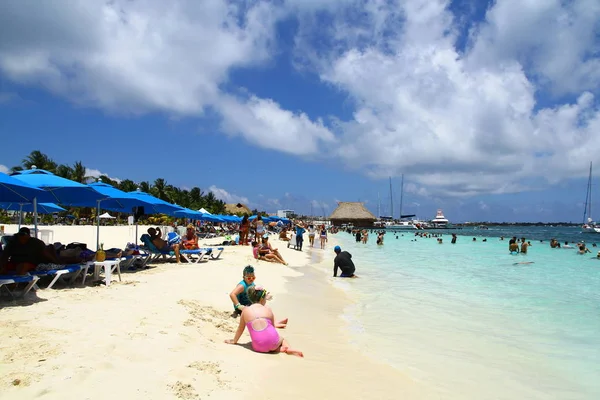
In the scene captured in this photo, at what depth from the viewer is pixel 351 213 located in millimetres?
76750

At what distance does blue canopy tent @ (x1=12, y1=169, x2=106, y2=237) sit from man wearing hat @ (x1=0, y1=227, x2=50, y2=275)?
0.87 meters

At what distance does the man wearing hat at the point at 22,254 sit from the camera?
5.49m

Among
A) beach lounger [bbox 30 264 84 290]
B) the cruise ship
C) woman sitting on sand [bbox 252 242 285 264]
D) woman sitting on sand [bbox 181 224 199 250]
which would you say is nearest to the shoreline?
beach lounger [bbox 30 264 84 290]

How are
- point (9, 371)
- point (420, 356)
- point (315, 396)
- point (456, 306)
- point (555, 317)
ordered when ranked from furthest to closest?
point (456, 306) < point (555, 317) < point (420, 356) < point (315, 396) < point (9, 371)

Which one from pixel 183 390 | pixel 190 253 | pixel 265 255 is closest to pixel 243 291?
pixel 183 390

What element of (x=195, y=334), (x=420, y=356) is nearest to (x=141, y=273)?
(x=195, y=334)

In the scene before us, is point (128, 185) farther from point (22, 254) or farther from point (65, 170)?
point (22, 254)

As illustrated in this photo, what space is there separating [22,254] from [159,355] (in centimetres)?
380

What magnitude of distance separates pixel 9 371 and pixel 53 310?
196cm

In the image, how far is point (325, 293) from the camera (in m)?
8.55

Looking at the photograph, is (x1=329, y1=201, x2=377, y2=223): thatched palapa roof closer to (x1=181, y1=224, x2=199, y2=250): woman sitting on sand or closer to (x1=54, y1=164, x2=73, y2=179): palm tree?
(x1=54, y1=164, x2=73, y2=179): palm tree

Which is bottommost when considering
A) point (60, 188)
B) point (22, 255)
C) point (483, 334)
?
point (483, 334)

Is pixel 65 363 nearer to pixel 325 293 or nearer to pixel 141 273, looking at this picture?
pixel 141 273

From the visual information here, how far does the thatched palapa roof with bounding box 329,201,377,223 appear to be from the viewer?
7574 cm
